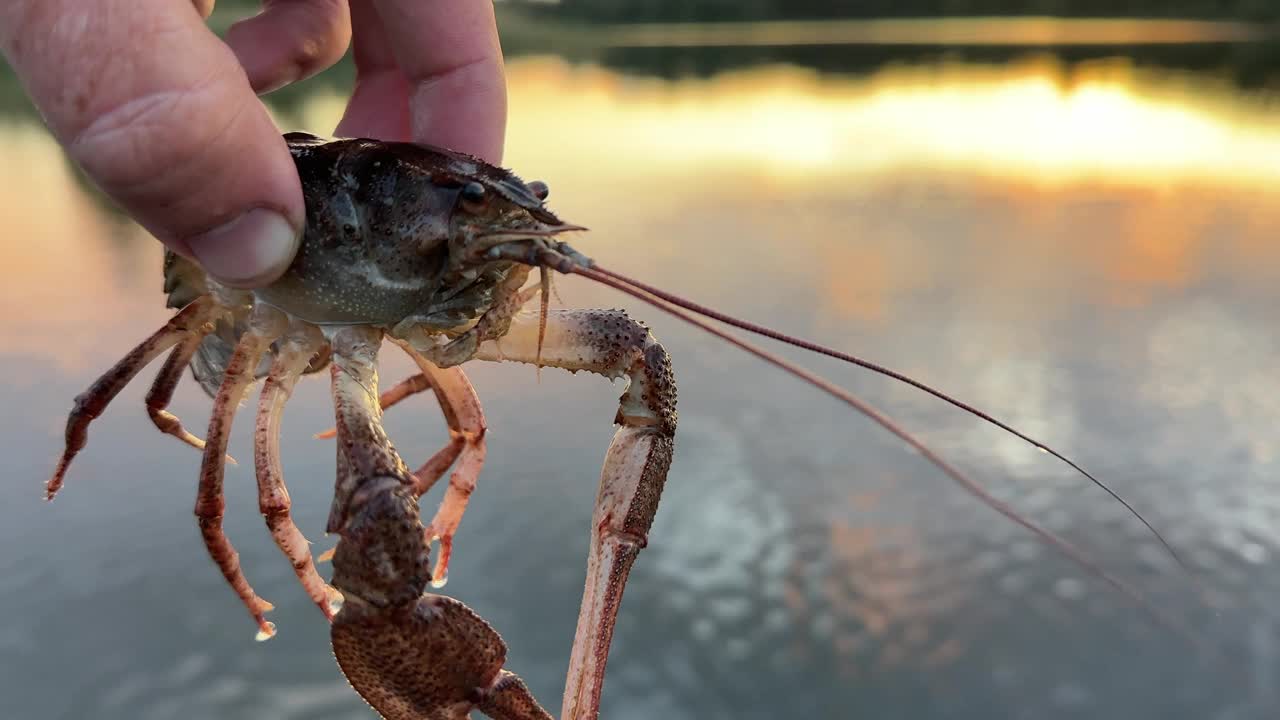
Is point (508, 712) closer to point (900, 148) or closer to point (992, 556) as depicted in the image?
point (992, 556)

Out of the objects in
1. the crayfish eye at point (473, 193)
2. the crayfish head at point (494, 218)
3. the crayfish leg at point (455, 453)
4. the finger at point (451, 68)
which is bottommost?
the crayfish leg at point (455, 453)

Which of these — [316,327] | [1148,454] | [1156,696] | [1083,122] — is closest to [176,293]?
[316,327]

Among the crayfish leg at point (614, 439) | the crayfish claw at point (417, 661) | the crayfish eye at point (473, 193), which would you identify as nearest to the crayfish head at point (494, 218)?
the crayfish eye at point (473, 193)

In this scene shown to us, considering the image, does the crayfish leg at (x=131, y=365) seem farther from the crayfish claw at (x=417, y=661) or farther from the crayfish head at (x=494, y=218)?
the crayfish claw at (x=417, y=661)

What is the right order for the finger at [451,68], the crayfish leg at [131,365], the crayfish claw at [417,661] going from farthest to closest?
1. the finger at [451,68]
2. the crayfish leg at [131,365]
3. the crayfish claw at [417,661]

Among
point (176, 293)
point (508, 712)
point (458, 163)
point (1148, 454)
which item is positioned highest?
point (458, 163)

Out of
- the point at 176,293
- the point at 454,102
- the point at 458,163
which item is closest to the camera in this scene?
the point at 458,163
